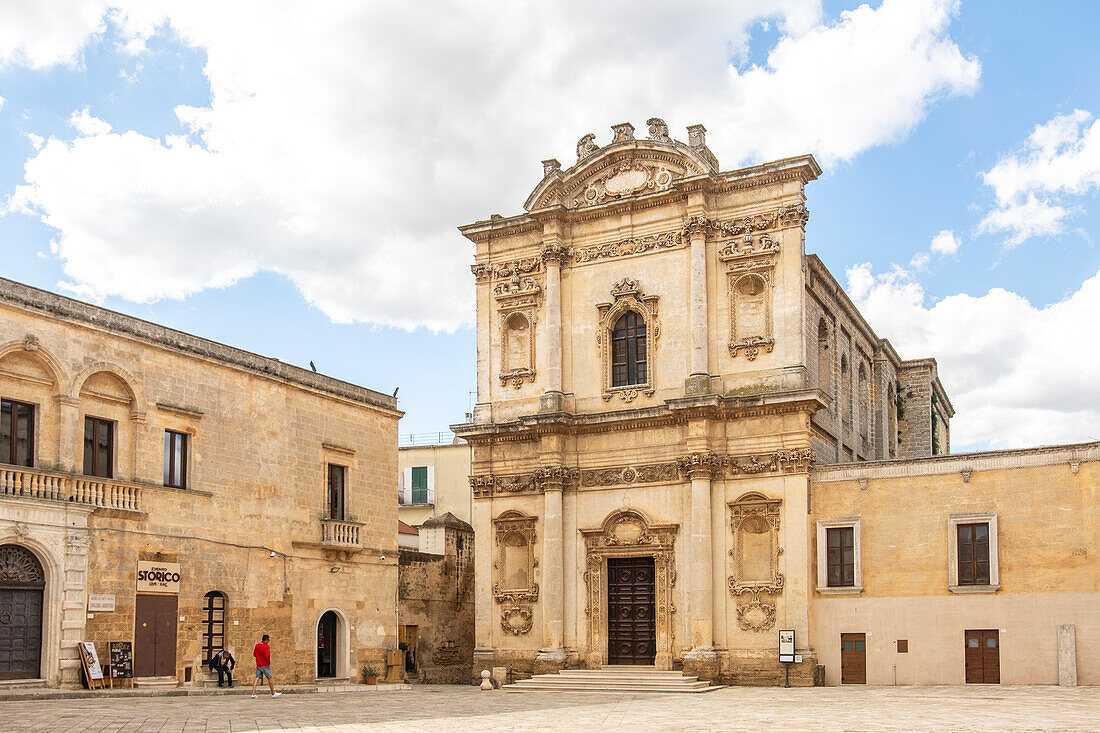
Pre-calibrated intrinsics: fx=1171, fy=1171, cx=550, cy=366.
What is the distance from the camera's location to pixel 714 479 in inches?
1136

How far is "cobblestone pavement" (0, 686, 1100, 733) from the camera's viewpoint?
1592 cm

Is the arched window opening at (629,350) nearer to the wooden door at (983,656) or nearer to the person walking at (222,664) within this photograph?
the wooden door at (983,656)

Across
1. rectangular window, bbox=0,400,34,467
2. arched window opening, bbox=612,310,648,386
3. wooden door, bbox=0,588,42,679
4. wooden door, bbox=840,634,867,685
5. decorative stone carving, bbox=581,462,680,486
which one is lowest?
wooden door, bbox=840,634,867,685

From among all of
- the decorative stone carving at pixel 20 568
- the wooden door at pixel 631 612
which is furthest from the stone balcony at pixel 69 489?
the wooden door at pixel 631 612

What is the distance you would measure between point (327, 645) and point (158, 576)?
5.91 m

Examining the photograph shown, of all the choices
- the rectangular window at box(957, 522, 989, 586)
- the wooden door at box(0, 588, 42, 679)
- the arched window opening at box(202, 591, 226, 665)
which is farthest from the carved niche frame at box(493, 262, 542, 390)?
the wooden door at box(0, 588, 42, 679)

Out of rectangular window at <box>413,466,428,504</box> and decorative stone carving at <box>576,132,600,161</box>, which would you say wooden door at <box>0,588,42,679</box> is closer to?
decorative stone carving at <box>576,132,600,161</box>

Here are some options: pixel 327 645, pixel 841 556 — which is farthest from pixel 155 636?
pixel 841 556

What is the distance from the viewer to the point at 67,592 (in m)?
21.6

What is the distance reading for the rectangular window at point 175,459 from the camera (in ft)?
80.4

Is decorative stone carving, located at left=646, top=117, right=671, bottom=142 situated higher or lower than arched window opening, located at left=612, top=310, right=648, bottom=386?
higher

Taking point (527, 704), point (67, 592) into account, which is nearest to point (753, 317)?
point (527, 704)

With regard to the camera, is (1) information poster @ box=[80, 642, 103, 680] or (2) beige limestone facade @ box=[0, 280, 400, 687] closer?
(2) beige limestone facade @ box=[0, 280, 400, 687]

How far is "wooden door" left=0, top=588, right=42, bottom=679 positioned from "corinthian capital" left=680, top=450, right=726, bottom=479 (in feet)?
48.8
